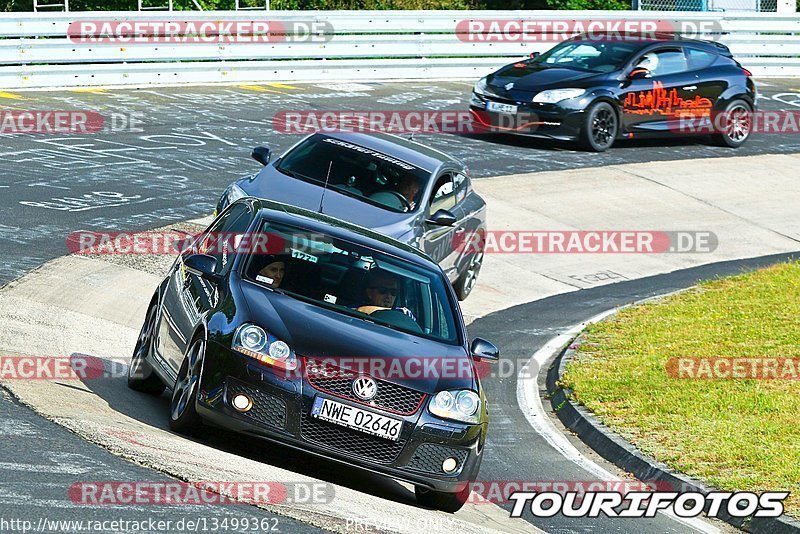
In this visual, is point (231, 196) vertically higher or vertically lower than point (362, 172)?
lower

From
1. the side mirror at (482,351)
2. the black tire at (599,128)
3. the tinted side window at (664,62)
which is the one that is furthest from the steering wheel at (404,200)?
the tinted side window at (664,62)

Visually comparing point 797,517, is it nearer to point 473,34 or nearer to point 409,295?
point 409,295

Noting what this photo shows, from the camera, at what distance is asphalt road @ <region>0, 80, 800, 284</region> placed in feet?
50.1

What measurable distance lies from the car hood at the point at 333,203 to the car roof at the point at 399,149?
85cm

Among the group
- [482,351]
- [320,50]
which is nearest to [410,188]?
[482,351]

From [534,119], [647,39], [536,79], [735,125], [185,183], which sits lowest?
[735,125]

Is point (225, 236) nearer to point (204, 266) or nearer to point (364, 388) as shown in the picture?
point (204, 266)

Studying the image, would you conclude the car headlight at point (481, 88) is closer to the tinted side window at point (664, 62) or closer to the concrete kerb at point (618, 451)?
the tinted side window at point (664, 62)

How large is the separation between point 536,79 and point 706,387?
442 inches

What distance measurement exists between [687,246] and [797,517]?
35.2 feet

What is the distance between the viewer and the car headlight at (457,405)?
25.7ft

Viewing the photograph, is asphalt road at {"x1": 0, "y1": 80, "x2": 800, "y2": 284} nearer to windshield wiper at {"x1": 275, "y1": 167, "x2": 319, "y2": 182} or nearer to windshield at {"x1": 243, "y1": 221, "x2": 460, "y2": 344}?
windshield wiper at {"x1": 275, "y1": 167, "x2": 319, "y2": 182}

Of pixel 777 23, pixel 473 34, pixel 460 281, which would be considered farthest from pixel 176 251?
pixel 777 23

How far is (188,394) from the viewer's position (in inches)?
310
